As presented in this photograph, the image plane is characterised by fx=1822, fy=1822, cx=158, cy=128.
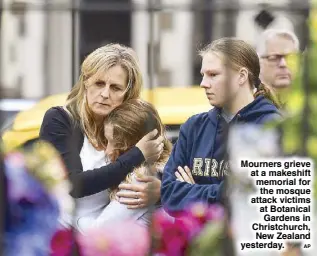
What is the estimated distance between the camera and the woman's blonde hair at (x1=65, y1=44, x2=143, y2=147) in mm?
7340

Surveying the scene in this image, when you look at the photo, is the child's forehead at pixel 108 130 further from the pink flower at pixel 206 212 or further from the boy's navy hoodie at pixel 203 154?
the pink flower at pixel 206 212

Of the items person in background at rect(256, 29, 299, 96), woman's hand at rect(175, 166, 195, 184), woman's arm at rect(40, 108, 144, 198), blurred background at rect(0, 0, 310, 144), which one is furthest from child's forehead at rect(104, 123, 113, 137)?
person in background at rect(256, 29, 299, 96)

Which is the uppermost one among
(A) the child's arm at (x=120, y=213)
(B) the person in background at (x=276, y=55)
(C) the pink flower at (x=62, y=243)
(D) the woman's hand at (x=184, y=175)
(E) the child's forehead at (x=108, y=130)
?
(B) the person in background at (x=276, y=55)

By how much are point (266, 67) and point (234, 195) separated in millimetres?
533

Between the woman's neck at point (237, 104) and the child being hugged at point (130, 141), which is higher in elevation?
the woman's neck at point (237, 104)

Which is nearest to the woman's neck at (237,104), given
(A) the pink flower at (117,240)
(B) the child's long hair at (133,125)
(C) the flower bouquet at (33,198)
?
(B) the child's long hair at (133,125)

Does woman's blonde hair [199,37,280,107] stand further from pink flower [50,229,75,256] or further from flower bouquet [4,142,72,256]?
pink flower [50,229,75,256]

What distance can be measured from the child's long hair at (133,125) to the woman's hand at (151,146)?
14 millimetres

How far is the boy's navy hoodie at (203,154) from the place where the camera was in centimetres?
729

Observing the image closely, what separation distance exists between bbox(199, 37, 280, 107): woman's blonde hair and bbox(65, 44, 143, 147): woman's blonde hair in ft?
0.94

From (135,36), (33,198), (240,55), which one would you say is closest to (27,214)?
(33,198)

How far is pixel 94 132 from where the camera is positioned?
24.3 feet

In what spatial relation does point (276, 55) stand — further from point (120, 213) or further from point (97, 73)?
point (120, 213)

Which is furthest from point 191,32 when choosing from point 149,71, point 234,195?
point 234,195
